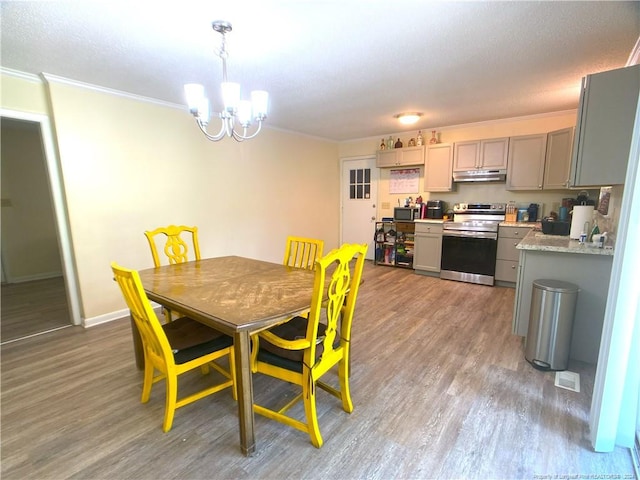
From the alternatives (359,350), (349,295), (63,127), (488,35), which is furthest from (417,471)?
(63,127)

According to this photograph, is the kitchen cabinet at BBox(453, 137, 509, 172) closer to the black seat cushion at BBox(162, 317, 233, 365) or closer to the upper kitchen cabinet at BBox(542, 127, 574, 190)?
the upper kitchen cabinet at BBox(542, 127, 574, 190)

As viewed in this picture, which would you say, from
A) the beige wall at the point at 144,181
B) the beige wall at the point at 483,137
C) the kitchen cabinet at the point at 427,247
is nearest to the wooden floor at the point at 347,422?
the beige wall at the point at 144,181

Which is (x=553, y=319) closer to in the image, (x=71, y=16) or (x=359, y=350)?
(x=359, y=350)

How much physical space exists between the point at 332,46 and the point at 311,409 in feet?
7.79

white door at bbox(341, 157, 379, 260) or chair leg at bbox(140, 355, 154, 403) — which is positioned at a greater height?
white door at bbox(341, 157, 379, 260)

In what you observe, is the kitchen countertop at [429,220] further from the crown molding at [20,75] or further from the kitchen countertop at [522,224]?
the crown molding at [20,75]

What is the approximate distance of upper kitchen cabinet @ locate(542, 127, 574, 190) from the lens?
363 cm

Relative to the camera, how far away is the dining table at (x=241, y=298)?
1447mm

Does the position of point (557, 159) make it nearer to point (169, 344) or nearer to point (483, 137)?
point (483, 137)

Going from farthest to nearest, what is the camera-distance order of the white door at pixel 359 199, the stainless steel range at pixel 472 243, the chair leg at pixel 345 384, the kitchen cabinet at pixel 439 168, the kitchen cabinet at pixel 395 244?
the white door at pixel 359 199
the kitchen cabinet at pixel 395 244
the kitchen cabinet at pixel 439 168
the stainless steel range at pixel 472 243
the chair leg at pixel 345 384

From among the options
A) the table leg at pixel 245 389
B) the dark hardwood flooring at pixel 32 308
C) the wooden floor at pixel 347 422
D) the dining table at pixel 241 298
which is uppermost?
the dining table at pixel 241 298

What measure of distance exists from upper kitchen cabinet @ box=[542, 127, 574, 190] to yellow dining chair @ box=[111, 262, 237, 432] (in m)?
4.26

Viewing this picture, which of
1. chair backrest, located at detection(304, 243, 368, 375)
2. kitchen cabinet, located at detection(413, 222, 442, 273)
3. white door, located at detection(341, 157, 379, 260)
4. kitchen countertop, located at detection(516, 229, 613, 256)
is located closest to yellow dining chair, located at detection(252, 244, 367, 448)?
chair backrest, located at detection(304, 243, 368, 375)

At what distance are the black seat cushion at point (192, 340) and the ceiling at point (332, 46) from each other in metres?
1.92
